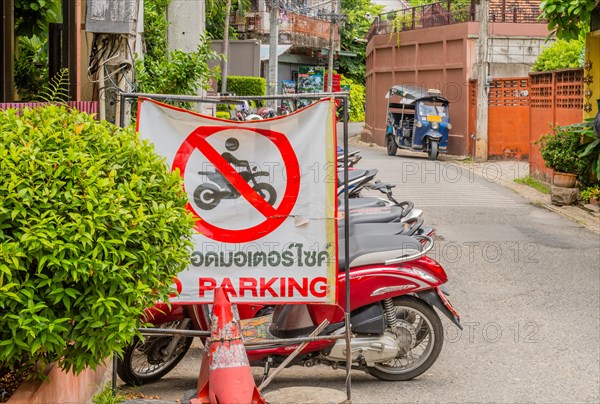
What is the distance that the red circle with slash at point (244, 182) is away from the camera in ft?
19.4

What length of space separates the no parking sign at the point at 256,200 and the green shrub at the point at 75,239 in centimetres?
139

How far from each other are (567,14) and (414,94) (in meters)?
14.3

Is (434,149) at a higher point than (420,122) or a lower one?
lower

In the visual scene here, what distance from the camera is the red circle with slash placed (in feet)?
19.4

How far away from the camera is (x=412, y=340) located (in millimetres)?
6848

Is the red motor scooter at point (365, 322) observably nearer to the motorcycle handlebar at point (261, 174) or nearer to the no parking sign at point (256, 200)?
the no parking sign at point (256, 200)

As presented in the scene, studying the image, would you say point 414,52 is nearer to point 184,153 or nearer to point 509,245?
point 509,245

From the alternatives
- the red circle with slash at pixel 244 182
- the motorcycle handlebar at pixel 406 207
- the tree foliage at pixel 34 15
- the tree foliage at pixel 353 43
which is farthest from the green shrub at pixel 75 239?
the tree foliage at pixel 353 43

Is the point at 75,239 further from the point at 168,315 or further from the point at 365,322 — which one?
the point at 365,322

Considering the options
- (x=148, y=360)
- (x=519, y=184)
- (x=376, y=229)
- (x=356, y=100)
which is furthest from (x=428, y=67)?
(x=148, y=360)

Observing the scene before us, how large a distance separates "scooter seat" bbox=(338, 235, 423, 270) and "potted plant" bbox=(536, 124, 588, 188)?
35.1 ft

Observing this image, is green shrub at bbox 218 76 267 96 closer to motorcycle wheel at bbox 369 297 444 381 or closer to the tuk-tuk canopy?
the tuk-tuk canopy

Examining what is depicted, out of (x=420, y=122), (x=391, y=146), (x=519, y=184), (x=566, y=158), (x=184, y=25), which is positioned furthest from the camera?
(x=391, y=146)

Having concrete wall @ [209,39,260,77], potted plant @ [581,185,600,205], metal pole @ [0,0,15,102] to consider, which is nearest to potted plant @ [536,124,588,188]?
potted plant @ [581,185,600,205]
